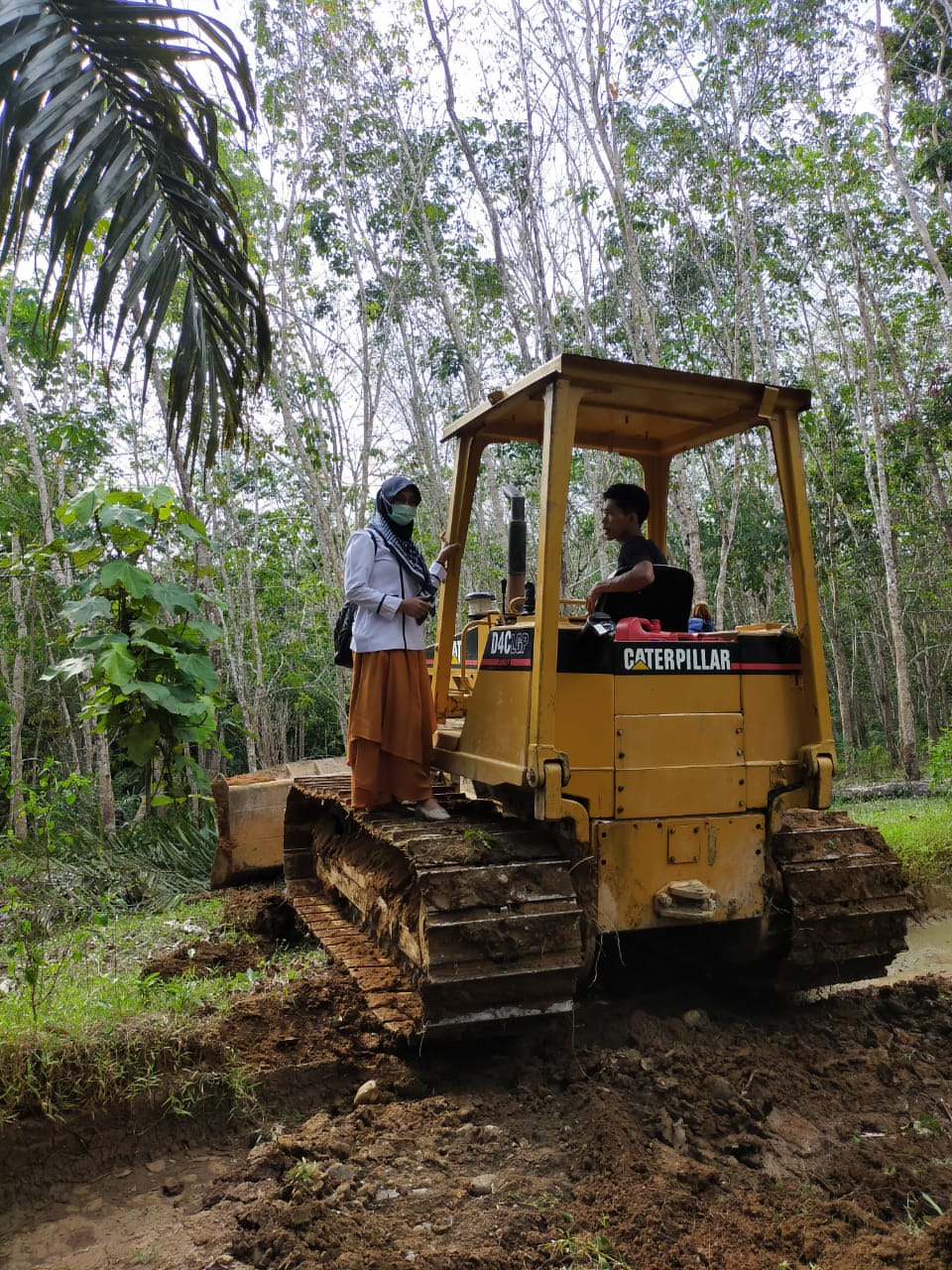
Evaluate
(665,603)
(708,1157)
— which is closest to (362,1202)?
(708,1157)

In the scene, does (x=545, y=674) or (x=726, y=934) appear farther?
(x=726, y=934)

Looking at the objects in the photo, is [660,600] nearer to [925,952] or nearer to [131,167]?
[131,167]

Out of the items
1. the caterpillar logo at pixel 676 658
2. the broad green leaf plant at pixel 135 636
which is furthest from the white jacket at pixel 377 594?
the broad green leaf plant at pixel 135 636

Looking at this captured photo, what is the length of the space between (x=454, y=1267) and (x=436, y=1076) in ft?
3.92

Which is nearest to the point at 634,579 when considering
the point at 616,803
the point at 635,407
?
the point at 635,407

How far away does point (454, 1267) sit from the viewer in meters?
2.40

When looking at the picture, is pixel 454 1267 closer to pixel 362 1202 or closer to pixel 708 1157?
pixel 362 1202

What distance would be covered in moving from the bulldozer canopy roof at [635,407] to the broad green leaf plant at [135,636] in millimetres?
2974

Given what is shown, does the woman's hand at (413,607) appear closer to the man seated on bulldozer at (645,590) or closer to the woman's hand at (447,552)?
the woman's hand at (447,552)

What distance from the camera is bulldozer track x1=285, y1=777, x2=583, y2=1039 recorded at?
3279mm

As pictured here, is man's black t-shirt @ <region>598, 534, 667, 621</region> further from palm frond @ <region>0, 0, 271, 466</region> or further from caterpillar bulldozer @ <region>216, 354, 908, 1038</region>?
palm frond @ <region>0, 0, 271, 466</region>

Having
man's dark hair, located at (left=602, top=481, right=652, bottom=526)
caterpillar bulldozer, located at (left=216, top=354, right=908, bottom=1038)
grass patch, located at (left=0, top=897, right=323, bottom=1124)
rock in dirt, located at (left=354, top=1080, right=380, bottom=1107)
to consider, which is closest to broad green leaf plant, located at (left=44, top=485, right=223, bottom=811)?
grass patch, located at (left=0, top=897, right=323, bottom=1124)

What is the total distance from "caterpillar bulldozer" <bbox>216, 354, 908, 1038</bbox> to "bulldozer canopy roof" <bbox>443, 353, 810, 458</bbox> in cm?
1

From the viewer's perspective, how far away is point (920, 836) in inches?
295
